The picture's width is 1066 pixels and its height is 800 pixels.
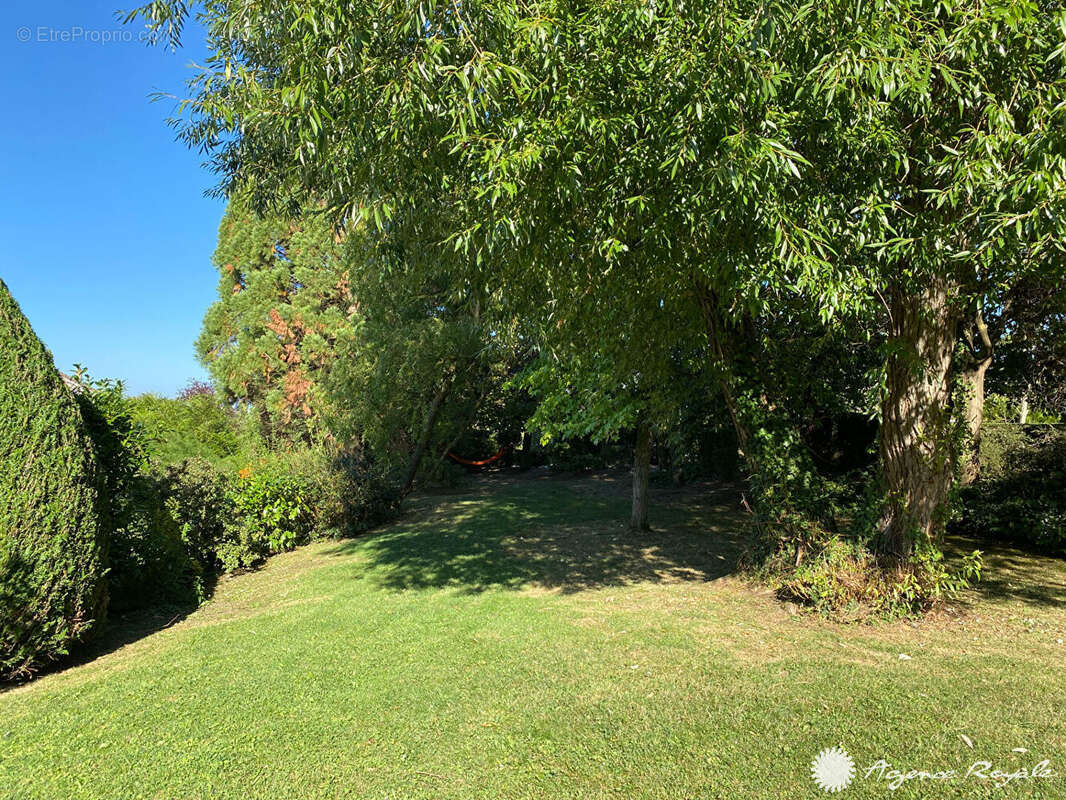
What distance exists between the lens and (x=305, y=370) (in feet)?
54.6

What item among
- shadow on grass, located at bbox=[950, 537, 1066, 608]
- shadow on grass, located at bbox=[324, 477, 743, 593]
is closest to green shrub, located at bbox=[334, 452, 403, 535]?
shadow on grass, located at bbox=[324, 477, 743, 593]

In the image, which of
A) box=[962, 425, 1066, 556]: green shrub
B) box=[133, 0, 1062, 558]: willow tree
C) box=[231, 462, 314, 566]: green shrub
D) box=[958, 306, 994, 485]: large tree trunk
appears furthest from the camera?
box=[231, 462, 314, 566]: green shrub

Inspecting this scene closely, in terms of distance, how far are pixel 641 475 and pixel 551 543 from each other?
5.69ft

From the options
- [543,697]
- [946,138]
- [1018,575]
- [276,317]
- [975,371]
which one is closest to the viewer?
[543,697]

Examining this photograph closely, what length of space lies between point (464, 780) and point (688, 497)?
1134 cm

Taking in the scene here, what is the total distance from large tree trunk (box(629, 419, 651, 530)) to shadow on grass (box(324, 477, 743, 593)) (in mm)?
224

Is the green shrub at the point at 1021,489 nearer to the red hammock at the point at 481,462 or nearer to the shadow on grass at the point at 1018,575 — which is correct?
the shadow on grass at the point at 1018,575

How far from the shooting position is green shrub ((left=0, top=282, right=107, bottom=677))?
15.1 ft

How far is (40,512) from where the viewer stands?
4.71 m

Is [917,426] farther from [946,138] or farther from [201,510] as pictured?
[201,510]

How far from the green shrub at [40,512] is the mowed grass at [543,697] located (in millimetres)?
416

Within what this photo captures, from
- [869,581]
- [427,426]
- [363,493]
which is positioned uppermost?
[427,426]
